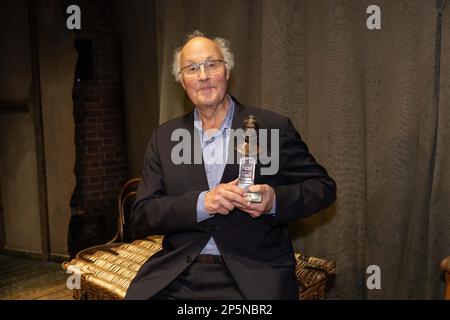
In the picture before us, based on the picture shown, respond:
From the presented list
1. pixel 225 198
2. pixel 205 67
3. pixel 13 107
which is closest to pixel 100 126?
pixel 13 107

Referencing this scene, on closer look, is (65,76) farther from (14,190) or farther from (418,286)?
(418,286)

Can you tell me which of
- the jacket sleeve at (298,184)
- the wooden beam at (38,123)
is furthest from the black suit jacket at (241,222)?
the wooden beam at (38,123)

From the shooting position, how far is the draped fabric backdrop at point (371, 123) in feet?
8.46

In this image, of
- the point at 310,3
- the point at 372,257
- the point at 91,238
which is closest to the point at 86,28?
the point at 91,238

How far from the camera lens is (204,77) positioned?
7.04 feet

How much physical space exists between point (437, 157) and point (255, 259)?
118 centimetres

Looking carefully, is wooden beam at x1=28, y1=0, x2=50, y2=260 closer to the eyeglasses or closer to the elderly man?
the elderly man

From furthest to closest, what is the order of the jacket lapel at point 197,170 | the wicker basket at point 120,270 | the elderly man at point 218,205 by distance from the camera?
the wicker basket at point 120,270 → the jacket lapel at point 197,170 → the elderly man at point 218,205

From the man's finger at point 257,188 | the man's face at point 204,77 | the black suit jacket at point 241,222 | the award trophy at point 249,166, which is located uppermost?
the man's face at point 204,77

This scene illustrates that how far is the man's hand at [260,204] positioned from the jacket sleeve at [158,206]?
223mm

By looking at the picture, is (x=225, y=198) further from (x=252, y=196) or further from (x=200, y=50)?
(x=200, y=50)

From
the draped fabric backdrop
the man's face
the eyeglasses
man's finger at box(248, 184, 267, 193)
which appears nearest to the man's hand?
man's finger at box(248, 184, 267, 193)

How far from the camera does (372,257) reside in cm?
288

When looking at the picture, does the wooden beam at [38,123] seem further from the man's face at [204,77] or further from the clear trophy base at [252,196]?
→ the clear trophy base at [252,196]
